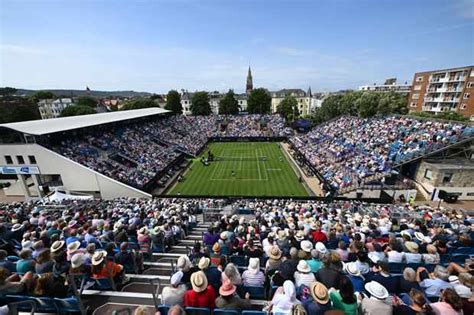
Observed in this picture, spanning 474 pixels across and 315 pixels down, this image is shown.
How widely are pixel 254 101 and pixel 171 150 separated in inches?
1744

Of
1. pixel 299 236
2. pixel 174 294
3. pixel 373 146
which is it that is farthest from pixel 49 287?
pixel 373 146

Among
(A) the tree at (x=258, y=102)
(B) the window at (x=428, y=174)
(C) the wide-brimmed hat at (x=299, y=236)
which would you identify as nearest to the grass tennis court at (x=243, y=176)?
(B) the window at (x=428, y=174)

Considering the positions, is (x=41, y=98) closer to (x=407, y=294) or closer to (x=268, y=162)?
(x=268, y=162)

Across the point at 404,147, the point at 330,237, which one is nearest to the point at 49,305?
the point at 330,237

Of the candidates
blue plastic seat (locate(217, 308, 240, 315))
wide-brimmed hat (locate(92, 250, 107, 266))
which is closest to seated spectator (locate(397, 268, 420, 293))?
blue plastic seat (locate(217, 308, 240, 315))

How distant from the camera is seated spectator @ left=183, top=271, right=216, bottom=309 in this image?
4469 millimetres

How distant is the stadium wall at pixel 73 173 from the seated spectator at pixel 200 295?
21113 millimetres

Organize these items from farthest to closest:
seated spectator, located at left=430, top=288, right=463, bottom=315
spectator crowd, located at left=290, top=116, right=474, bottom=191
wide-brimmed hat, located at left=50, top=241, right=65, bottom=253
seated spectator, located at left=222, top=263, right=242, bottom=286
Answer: spectator crowd, located at left=290, top=116, right=474, bottom=191, wide-brimmed hat, located at left=50, top=241, right=65, bottom=253, seated spectator, located at left=222, top=263, right=242, bottom=286, seated spectator, located at left=430, top=288, right=463, bottom=315

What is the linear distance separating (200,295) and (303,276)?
7.79 ft

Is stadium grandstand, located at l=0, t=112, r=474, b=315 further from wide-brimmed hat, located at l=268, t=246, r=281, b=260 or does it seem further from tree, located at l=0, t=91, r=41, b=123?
tree, located at l=0, t=91, r=41, b=123

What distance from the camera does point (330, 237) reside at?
841 centimetres

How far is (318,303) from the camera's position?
159 inches

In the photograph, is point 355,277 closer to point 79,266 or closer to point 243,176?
point 79,266

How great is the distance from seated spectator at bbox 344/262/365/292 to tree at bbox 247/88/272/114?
73.8m
